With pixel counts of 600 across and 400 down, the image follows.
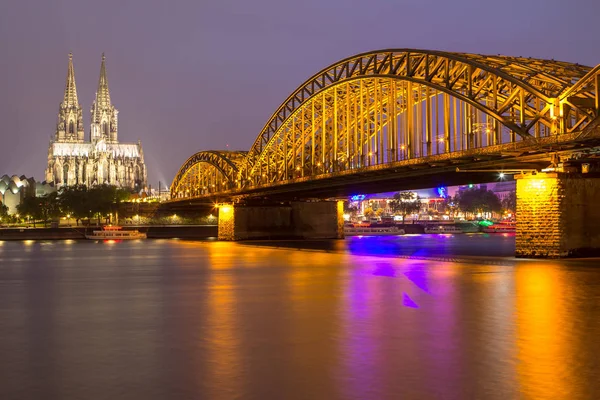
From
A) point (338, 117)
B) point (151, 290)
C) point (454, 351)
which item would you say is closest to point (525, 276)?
point (151, 290)

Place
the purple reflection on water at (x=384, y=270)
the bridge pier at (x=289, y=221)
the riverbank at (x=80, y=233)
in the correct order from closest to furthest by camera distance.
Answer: the purple reflection on water at (x=384, y=270), the bridge pier at (x=289, y=221), the riverbank at (x=80, y=233)

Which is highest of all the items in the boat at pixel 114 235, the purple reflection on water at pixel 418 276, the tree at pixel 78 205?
the tree at pixel 78 205

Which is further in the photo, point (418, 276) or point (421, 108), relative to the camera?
point (421, 108)

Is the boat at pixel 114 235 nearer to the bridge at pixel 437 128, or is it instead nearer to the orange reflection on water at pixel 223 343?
the bridge at pixel 437 128

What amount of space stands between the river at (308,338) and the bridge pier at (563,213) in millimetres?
9550

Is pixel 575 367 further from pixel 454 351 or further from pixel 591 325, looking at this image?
pixel 591 325

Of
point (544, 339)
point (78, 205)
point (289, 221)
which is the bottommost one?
point (544, 339)

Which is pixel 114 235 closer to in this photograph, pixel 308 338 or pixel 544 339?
pixel 308 338

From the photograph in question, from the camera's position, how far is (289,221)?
116 meters

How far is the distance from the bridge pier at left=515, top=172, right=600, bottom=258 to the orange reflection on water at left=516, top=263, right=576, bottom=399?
13.6 metres

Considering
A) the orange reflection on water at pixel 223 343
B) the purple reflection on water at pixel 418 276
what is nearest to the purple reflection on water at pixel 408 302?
the purple reflection on water at pixel 418 276

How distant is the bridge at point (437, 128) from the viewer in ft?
166

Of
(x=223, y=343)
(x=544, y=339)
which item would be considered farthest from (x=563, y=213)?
(x=223, y=343)

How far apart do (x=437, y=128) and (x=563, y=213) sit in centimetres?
2103
